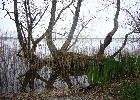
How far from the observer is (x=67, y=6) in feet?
58.7

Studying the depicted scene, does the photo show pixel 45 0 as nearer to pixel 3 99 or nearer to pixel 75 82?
pixel 75 82

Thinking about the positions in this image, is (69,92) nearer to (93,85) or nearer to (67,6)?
(93,85)

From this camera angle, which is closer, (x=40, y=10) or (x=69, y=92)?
(x=69, y=92)

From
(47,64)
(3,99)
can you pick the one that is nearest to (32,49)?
(47,64)

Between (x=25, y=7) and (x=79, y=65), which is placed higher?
(x=25, y=7)

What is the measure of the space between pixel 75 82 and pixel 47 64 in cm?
354

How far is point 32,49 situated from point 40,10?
8.43 feet

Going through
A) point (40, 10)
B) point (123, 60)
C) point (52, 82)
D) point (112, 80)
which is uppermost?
point (40, 10)

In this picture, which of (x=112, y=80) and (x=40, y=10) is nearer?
(x=112, y=80)

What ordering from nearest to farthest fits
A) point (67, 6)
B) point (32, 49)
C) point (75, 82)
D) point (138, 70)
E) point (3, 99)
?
1. point (138, 70)
2. point (3, 99)
3. point (75, 82)
4. point (32, 49)
5. point (67, 6)

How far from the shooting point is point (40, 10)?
1680 centimetres

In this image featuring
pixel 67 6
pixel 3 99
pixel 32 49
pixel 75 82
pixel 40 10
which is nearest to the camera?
pixel 3 99

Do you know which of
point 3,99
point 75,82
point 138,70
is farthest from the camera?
point 75,82

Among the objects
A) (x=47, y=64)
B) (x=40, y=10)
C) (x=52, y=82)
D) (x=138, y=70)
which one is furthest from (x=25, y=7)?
(x=138, y=70)
